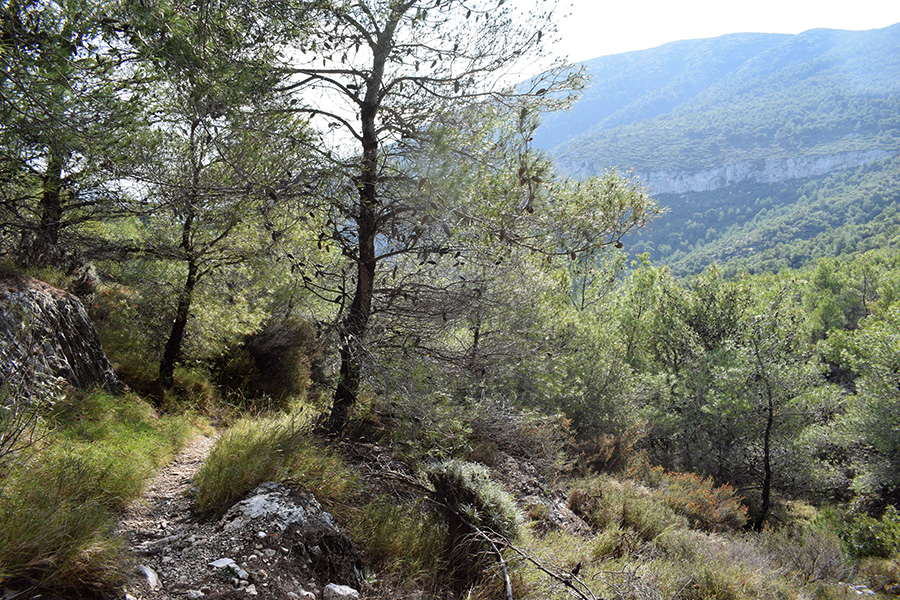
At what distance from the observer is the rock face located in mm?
4293

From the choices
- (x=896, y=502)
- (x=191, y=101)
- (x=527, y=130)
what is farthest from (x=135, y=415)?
(x=896, y=502)

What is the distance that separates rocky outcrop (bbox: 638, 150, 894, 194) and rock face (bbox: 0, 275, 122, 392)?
158m

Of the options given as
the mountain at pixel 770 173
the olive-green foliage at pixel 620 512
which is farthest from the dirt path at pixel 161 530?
the mountain at pixel 770 173

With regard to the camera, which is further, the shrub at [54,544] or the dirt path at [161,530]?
the dirt path at [161,530]

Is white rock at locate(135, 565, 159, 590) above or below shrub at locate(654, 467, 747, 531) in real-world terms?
above

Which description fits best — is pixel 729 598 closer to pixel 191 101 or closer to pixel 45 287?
pixel 191 101

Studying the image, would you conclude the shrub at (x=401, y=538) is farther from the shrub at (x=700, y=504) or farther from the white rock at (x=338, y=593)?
the shrub at (x=700, y=504)

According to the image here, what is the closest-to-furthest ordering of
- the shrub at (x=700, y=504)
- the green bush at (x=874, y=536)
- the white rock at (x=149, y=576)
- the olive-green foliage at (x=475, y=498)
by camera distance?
the white rock at (x=149, y=576) < the olive-green foliage at (x=475, y=498) < the shrub at (x=700, y=504) < the green bush at (x=874, y=536)

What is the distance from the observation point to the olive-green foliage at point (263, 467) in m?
3.89

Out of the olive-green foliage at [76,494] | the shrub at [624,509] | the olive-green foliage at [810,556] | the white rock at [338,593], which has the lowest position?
the olive-green foliage at [810,556]

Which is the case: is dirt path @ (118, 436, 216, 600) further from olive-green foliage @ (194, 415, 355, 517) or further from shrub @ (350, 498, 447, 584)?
shrub @ (350, 498, 447, 584)

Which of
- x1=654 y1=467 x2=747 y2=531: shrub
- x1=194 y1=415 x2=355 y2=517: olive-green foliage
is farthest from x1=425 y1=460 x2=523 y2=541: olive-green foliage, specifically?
x1=654 y1=467 x2=747 y2=531: shrub

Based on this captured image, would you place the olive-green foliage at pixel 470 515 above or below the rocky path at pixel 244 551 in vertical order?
below

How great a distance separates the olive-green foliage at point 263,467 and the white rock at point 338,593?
3.49 feet
